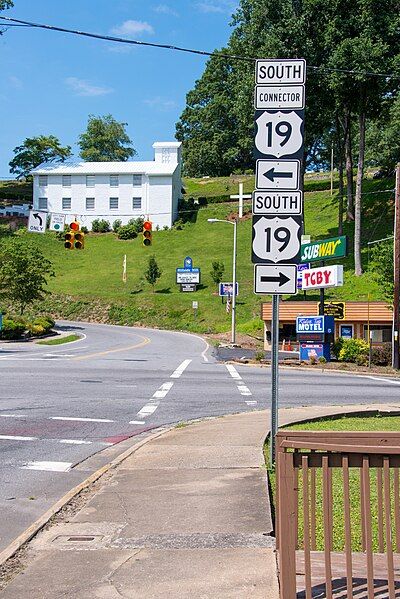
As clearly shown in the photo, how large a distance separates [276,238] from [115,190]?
84.8 m

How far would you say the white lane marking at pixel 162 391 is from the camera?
59.0ft

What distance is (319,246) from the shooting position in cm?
3753

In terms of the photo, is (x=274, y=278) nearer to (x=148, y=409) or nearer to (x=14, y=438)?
(x=14, y=438)

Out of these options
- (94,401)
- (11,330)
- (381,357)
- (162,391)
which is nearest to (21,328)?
(11,330)

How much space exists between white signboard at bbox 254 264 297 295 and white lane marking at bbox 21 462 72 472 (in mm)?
3602

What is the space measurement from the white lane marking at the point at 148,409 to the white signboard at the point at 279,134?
7468mm

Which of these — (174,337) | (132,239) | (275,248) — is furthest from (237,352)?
(132,239)

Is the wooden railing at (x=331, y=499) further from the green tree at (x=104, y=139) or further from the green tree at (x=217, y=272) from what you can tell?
the green tree at (x=104, y=139)

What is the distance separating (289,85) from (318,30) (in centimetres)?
4507

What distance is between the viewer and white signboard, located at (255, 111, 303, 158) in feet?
29.3

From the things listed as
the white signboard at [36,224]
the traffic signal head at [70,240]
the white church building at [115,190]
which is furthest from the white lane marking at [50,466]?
the white church building at [115,190]

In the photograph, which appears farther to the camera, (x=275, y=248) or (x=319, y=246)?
(x=319, y=246)

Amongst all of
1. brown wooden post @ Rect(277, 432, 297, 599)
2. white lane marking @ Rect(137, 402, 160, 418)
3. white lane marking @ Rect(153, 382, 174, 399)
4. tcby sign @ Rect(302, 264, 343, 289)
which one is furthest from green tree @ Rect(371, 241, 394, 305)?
brown wooden post @ Rect(277, 432, 297, 599)

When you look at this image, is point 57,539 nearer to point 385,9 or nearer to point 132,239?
point 385,9
